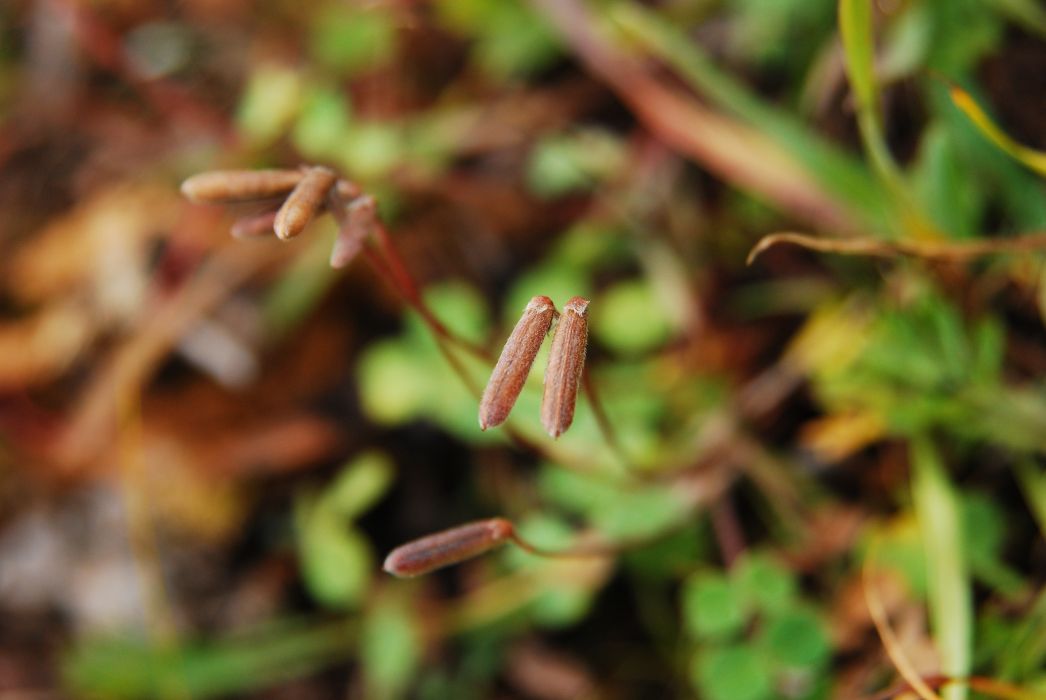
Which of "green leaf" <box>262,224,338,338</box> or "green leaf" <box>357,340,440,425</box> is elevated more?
"green leaf" <box>262,224,338,338</box>

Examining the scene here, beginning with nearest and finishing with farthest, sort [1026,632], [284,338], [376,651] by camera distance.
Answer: [1026,632]
[376,651]
[284,338]

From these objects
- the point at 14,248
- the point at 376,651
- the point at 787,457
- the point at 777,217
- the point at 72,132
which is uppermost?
the point at 72,132

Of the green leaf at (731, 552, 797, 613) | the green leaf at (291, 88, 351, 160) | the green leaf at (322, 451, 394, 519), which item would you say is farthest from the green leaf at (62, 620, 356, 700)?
the green leaf at (291, 88, 351, 160)

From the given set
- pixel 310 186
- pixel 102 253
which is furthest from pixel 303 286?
pixel 310 186

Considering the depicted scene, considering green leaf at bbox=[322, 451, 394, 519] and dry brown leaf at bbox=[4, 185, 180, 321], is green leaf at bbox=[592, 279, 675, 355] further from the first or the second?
dry brown leaf at bbox=[4, 185, 180, 321]

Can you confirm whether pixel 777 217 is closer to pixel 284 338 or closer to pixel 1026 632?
pixel 1026 632

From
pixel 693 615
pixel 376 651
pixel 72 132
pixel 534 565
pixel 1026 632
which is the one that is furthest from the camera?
pixel 72 132

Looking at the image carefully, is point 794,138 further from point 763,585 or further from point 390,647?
point 390,647

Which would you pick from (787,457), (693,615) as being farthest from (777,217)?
(693,615)
